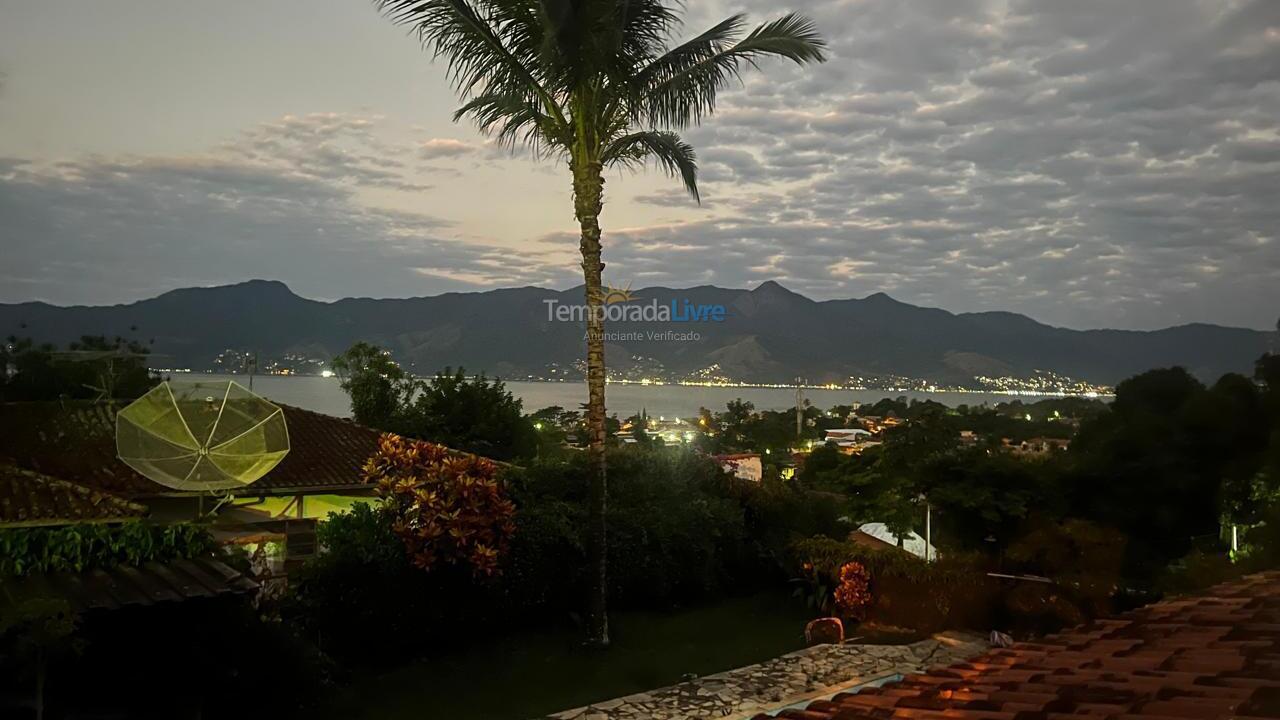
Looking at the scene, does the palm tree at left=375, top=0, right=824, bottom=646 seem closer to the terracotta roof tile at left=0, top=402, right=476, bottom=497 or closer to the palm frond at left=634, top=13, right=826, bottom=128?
the palm frond at left=634, top=13, right=826, bottom=128

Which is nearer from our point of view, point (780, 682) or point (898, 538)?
point (780, 682)

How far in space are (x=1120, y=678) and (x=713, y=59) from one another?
353 inches

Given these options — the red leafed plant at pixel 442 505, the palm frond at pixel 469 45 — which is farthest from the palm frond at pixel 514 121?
the red leafed plant at pixel 442 505

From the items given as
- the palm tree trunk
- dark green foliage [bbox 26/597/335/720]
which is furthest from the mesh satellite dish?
the palm tree trunk

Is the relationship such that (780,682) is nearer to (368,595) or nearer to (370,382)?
(368,595)

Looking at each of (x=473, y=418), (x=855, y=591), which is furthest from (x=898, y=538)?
(x=473, y=418)

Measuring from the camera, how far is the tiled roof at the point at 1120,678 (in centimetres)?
254

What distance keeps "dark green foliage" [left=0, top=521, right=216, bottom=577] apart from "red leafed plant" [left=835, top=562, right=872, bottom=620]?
8589 mm

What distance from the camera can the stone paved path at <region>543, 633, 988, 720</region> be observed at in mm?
8016

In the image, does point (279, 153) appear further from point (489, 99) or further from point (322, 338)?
point (322, 338)

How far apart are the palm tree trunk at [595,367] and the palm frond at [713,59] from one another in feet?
4.43

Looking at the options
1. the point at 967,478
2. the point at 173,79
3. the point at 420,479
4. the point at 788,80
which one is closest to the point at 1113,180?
the point at 967,478

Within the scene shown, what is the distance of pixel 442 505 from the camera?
30.5 ft

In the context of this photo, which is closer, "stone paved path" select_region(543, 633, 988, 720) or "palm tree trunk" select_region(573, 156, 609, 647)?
"stone paved path" select_region(543, 633, 988, 720)
